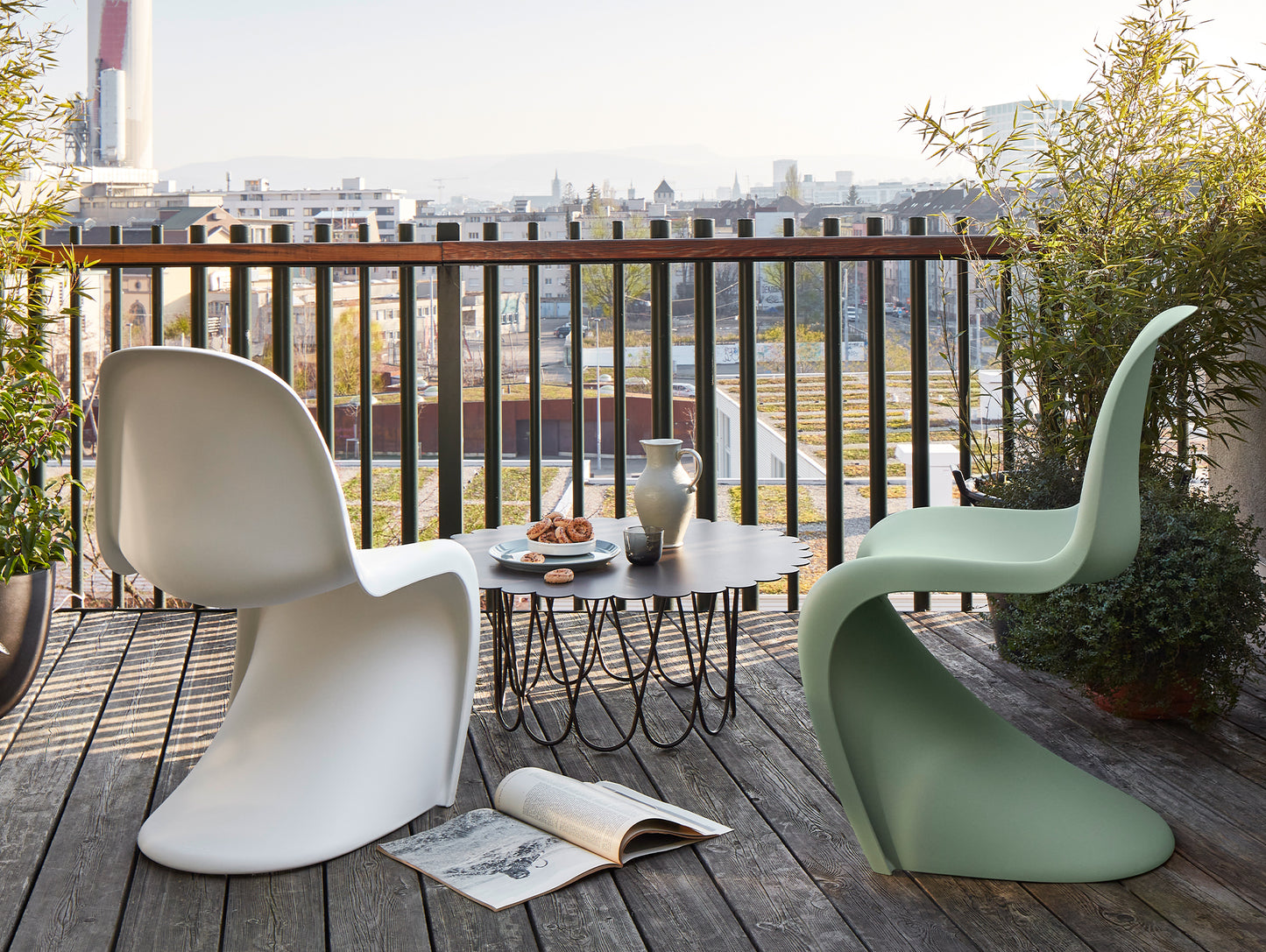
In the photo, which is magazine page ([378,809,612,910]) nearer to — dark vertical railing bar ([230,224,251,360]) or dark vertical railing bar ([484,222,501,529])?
dark vertical railing bar ([484,222,501,529])

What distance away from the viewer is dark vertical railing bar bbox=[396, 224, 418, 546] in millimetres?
2873

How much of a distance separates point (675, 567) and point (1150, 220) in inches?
49.4

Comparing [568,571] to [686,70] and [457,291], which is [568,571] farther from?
[686,70]

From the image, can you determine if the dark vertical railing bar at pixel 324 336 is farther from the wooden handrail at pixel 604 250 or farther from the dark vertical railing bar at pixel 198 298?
the dark vertical railing bar at pixel 198 298

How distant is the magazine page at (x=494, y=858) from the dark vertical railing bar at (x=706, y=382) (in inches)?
52.8

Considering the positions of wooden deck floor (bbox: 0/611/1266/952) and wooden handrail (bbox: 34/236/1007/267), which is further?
wooden handrail (bbox: 34/236/1007/267)

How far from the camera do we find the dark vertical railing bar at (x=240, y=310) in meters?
2.89

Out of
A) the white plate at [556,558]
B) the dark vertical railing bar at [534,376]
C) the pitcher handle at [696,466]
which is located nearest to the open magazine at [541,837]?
the white plate at [556,558]

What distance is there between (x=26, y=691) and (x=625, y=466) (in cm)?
152

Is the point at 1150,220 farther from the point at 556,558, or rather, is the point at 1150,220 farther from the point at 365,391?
the point at 365,391

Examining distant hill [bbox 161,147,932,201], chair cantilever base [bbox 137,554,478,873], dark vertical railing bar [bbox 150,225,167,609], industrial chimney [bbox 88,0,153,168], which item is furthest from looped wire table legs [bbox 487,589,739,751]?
distant hill [bbox 161,147,932,201]

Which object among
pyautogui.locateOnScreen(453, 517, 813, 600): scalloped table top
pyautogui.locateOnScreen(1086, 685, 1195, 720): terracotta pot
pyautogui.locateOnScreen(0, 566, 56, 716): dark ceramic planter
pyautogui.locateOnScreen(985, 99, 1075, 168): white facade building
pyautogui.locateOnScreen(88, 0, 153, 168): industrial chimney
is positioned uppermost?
pyautogui.locateOnScreen(88, 0, 153, 168): industrial chimney

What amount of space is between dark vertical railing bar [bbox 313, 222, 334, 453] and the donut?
41.4 inches

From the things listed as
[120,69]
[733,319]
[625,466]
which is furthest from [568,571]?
[120,69]
